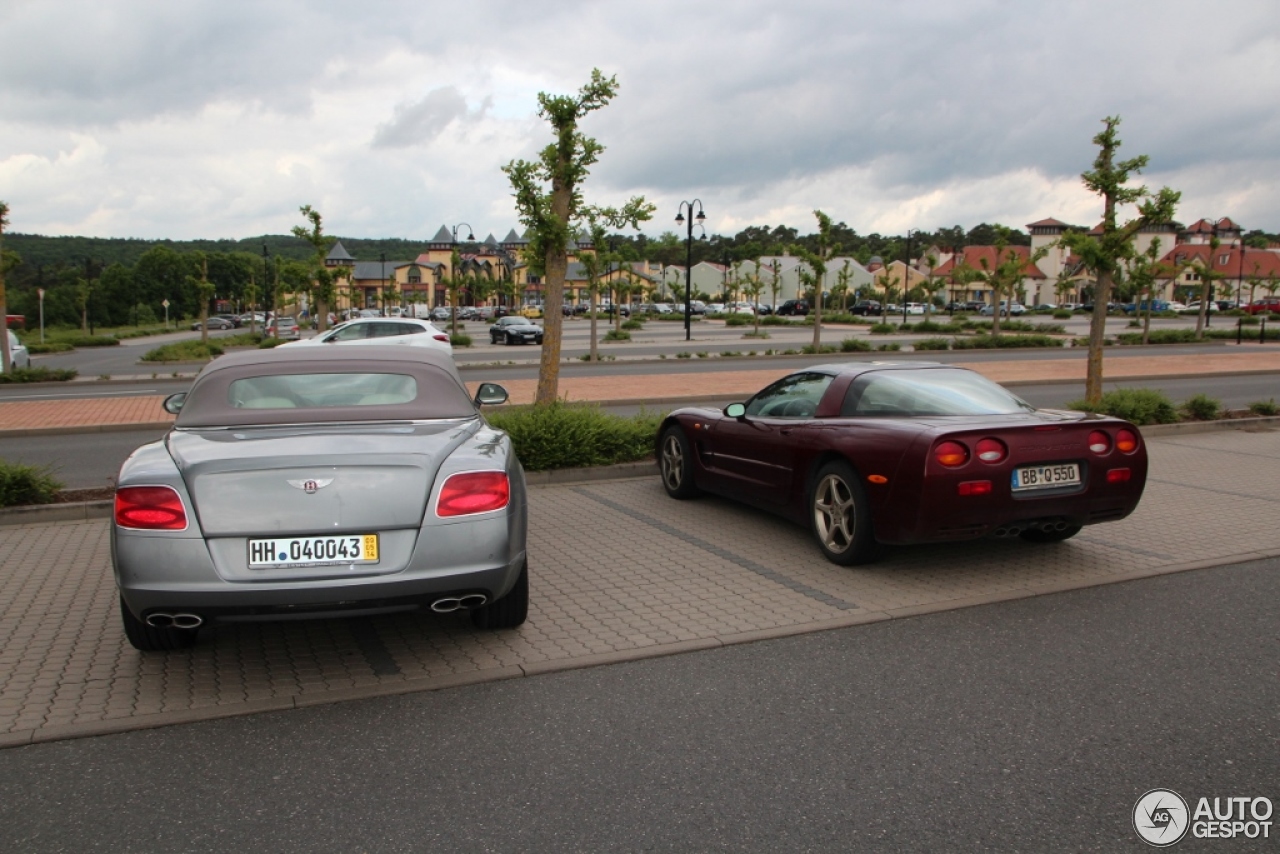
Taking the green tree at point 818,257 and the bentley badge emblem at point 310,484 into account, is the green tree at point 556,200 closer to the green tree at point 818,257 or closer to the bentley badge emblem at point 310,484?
the bentley badge emblem at point 310,484

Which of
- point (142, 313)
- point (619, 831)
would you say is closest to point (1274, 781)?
point (619, 831)

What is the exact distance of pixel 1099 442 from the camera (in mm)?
6027

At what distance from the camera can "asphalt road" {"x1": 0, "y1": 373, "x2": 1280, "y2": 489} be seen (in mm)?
10805

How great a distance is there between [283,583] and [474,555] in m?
0.80

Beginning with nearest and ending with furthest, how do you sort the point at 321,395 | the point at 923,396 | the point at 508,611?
the point at 508,611 < the point at 321,395 < the point at 923,396

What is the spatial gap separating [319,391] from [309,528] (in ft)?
4.85

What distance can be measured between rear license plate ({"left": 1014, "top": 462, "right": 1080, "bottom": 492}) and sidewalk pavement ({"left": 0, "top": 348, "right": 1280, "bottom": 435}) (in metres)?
10.8

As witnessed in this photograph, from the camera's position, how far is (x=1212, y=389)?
21.3 m

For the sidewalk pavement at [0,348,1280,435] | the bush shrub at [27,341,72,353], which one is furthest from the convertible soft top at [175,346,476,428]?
the bush shrub at [27,341,72,353]

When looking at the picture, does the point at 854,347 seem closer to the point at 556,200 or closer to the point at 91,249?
the point at 556,200

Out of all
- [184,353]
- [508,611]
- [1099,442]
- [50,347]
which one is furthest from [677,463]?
[50,347]

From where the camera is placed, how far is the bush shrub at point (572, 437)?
9570 millimetres

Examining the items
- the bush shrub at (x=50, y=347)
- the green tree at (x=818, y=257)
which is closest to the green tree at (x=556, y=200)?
the green tree at (x=818, y=257)

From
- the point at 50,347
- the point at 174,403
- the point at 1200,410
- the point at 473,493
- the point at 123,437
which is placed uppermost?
the point at 174,403
